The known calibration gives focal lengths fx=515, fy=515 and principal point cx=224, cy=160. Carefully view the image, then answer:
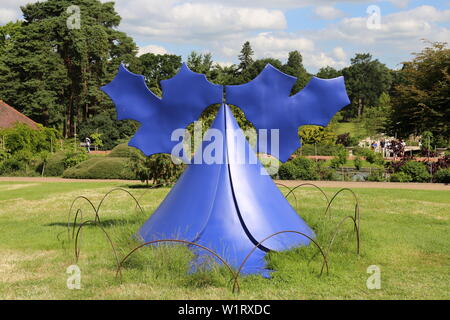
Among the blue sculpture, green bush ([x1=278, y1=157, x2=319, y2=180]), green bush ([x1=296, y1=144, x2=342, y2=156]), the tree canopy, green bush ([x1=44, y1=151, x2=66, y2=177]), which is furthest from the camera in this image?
the tree canopy

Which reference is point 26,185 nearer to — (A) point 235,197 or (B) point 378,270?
(A) point 235,197

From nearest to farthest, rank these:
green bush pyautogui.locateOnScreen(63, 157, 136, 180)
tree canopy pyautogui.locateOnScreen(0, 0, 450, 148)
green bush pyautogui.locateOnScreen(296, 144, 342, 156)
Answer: green bush pyautogui.locateOnScreen(63, 157, 136, 180)
green bush pyautogui.locateOnScreen(296, 144, 342, 156)
tree canopy pyautogui.locateOnScreen(0, 0, 450, 148)

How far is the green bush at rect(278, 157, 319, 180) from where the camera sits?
68.9 feet

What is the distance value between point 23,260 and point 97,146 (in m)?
31.4

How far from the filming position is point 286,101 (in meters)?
8.39

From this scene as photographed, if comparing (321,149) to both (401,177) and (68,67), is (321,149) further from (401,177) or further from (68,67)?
(68,67)

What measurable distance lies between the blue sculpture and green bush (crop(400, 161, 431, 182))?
1303 centimetres

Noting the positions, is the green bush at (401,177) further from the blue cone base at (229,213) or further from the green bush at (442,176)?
the blue cone base at (229,213)

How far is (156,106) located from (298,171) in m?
13.2

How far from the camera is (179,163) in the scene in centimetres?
1728

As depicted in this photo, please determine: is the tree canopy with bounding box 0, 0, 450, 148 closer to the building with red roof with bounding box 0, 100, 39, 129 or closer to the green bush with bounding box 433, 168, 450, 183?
the building with red roof with bounding box 0, 100, 39, 129

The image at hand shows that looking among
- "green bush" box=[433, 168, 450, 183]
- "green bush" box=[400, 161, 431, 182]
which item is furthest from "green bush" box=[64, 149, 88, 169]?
"green bush" box=[433, 168, 450, 183]

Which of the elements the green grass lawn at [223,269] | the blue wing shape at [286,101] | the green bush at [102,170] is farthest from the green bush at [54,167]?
the blue wing shape at [286,101]

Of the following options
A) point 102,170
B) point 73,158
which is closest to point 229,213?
point 102,170
